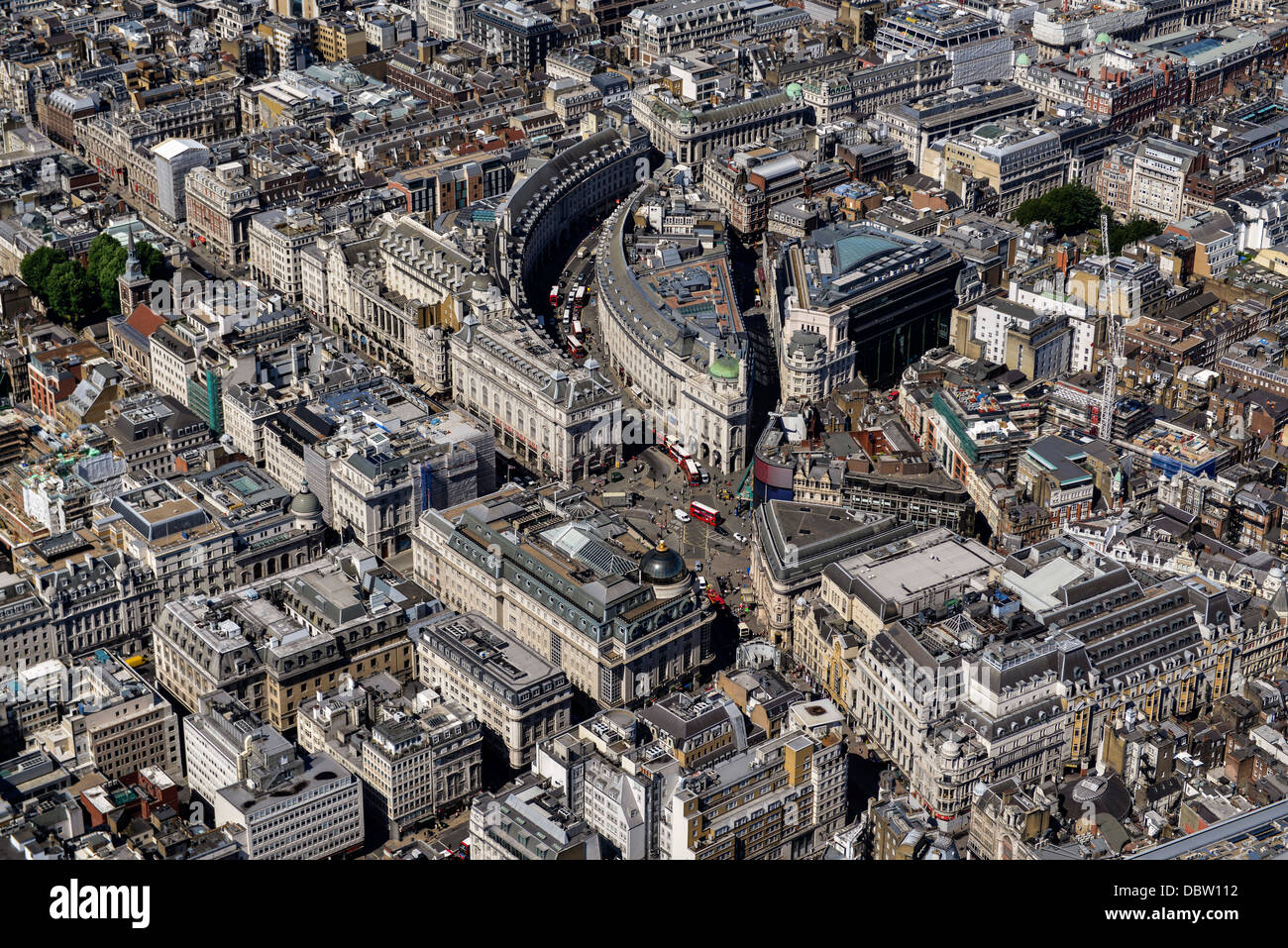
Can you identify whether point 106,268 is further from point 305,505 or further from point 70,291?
point 305,505

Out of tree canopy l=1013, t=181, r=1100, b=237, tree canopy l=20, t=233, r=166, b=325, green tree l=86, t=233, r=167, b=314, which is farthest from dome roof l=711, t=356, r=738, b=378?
tree canopy l=20, t=233, r=166, b=325

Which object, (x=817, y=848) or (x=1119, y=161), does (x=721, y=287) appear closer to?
(x=1119, y=161)

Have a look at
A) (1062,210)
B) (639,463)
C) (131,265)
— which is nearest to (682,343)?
(639,463)

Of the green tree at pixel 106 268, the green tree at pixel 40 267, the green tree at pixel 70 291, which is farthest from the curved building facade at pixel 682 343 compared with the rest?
the green tree at pixel 40 267

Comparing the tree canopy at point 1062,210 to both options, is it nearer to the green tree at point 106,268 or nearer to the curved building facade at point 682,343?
the curved building facade at point 682,343

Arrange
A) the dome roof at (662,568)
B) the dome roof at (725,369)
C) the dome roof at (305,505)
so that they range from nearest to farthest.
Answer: the dome roof at (662,568)
the dome roof at (305,505)
the dome roof at (725,369)

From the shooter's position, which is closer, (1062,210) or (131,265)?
(131,265)

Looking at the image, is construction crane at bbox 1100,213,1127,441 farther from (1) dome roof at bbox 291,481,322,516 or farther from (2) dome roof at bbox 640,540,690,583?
(1) dome roof at bbox 291,481,322,516
